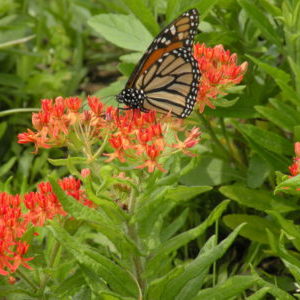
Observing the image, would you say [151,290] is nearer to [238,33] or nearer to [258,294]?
[258,294]

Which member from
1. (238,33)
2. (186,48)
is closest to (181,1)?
(238,33)

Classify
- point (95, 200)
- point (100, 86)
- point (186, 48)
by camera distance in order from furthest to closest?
point (100, 86), point (186, 48), point (95, 200)

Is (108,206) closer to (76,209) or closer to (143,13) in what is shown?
(76,209)

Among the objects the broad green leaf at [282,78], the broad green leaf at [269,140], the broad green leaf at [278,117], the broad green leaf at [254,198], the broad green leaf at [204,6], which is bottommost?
the broad green leaf at [254,198]

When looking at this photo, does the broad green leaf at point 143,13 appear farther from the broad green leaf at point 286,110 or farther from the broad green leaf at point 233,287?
the broad green leaf at point 233,287

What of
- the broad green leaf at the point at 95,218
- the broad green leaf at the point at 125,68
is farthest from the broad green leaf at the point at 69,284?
the broad green leaf at the point at 125,68

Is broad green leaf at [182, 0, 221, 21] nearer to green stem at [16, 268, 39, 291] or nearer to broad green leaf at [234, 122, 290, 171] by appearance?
broad green leaf at [234, 122, 290, 171]

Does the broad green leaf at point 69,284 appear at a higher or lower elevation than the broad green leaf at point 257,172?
lower
